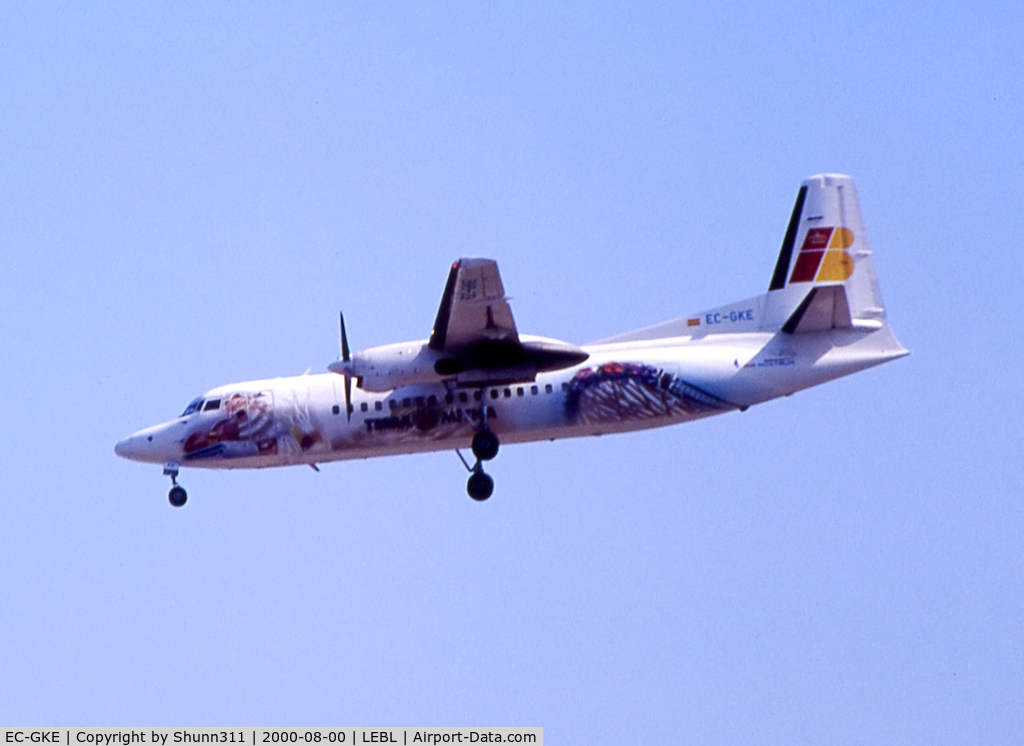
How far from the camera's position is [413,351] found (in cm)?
2670

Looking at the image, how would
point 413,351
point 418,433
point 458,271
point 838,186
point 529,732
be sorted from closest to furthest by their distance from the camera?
point 529,732 < point 458,271 < point 413,351 < point 418,433 < point 838,186

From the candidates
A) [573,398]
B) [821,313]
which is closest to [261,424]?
[573,398]

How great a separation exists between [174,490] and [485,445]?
6624 mm

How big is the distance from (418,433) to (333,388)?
76.6 inches

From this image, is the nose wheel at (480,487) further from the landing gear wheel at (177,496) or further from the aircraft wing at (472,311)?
the landing gear wheel at (177,496)

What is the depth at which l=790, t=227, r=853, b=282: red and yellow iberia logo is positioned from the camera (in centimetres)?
3009

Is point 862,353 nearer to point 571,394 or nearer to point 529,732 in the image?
point 571,394

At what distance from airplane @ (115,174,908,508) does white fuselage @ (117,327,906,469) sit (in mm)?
26

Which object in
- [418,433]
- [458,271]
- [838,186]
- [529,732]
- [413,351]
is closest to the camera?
[529,732]

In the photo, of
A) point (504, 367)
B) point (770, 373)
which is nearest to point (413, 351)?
point (504, 367)

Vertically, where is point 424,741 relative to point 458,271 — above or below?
below

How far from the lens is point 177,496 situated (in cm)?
3028

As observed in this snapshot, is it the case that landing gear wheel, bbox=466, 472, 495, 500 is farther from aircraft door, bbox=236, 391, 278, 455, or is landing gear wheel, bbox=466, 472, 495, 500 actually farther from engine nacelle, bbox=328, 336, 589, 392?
aircraft door, bbox=236, 391, 278, 455

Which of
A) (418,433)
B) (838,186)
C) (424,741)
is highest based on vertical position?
(838,186)
